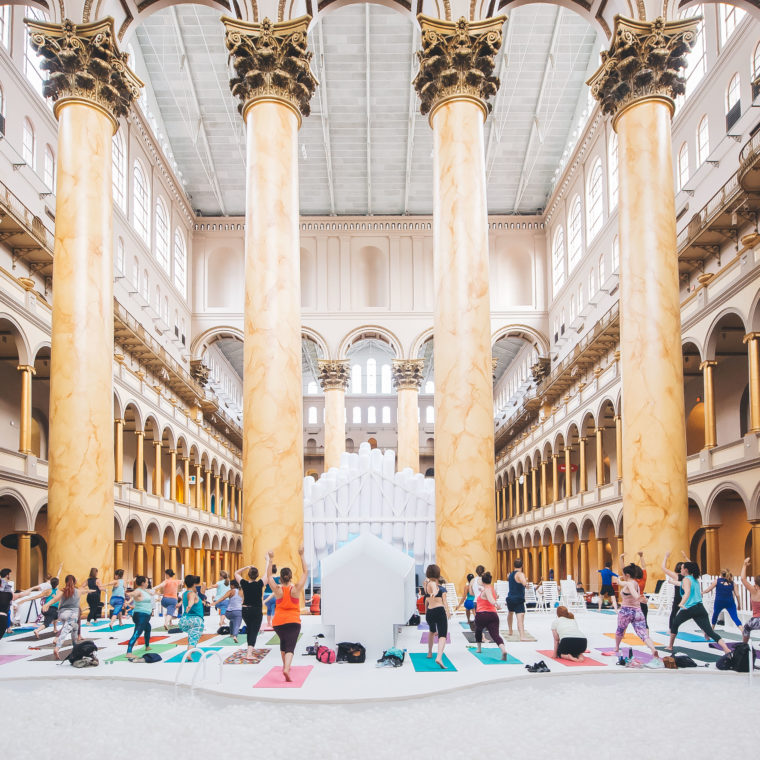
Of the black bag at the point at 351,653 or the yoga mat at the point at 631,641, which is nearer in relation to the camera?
the black bag at the point at 351,653

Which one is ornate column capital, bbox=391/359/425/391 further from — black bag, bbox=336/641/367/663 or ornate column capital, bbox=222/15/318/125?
black bag, bbox=336/641/367/663

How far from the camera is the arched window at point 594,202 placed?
34.9 meters

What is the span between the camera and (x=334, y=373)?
42.7 metres

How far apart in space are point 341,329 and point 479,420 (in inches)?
1147

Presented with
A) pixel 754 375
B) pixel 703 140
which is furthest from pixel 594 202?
pixel 754 375

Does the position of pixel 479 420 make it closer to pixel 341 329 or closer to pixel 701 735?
pixel 701 735

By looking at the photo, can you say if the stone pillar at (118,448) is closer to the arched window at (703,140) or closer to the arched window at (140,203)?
the arched window at (140,203)

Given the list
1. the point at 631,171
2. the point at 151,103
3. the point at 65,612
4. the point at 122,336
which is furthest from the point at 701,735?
the point at 151,103

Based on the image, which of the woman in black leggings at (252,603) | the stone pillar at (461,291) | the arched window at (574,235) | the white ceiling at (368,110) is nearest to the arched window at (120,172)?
the white ceiling at (368,110)

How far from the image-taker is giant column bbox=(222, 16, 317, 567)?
1453cm

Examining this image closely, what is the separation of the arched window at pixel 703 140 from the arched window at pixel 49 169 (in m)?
19.4

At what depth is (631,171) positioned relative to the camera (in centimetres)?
1638

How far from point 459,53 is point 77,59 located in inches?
280

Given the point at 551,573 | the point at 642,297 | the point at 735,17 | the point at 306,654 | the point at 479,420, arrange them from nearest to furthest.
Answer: the point at 306,654 < the point at 479,420 < the point at 642,297 < the point at 735,17 < the point at 551,573
